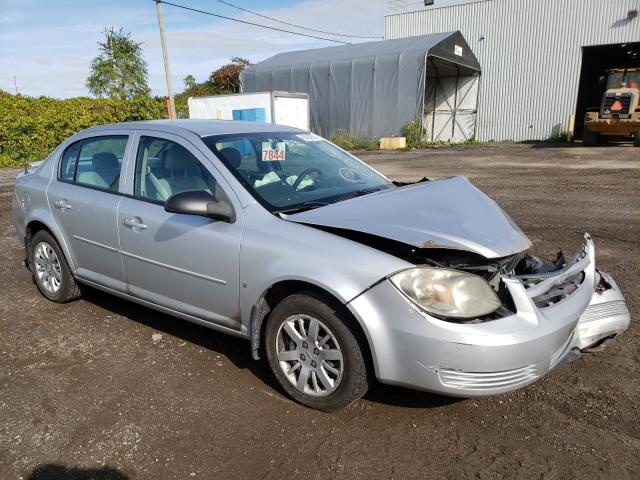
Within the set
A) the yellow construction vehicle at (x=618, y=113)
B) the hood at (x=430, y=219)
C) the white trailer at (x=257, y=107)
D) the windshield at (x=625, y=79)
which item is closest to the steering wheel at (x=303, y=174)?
the hood at (x=430, y=219)

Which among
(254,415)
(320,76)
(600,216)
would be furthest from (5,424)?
(320,76)

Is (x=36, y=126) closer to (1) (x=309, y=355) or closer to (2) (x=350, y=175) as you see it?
(2) (x=350, y=175)

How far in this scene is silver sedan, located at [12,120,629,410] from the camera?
243 cm

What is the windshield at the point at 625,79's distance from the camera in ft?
66.9

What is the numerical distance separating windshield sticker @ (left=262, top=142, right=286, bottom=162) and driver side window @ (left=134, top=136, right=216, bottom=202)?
48 cm

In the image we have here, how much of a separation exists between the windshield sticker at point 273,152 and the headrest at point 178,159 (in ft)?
1.64

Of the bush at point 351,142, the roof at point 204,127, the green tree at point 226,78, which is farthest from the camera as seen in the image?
the green tree at point 226,78

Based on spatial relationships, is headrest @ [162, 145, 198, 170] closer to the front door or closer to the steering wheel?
the front door

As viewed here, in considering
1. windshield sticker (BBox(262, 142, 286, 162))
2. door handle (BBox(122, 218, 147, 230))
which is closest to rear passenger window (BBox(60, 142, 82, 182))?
door handle (BBox(122, 218, 147, 230))

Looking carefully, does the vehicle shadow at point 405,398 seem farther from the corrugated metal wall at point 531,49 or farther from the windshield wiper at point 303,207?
the corrugated metal wall at point 531,49

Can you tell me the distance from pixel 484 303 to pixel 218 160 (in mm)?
1856

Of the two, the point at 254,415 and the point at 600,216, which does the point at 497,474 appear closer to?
the point at 254,415

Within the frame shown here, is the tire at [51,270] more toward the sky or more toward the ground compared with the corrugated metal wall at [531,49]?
more toward the ground

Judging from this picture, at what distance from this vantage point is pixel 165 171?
3.57 m
